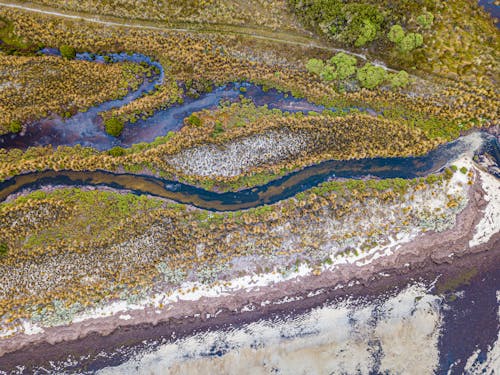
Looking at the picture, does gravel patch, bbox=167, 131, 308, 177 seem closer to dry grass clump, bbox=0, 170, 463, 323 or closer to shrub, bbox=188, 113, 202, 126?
shrub, bbox=188, 113, 202, 126

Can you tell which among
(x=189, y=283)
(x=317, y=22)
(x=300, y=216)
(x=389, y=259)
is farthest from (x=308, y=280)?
(x=317, y=22)

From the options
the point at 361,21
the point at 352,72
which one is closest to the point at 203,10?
the point at 361,21

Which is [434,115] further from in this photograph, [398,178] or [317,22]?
[317,22]

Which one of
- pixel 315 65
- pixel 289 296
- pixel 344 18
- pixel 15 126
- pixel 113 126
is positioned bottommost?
pixel 289 296

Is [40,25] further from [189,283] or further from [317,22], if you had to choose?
[189,283]

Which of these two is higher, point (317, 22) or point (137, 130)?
point (317, 22)

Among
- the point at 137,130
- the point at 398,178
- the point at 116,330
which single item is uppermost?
the point at 398,178

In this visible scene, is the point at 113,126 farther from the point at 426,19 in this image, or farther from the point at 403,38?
the point at 426,19

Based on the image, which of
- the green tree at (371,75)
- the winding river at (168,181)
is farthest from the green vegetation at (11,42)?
the green tree at (371,75)
